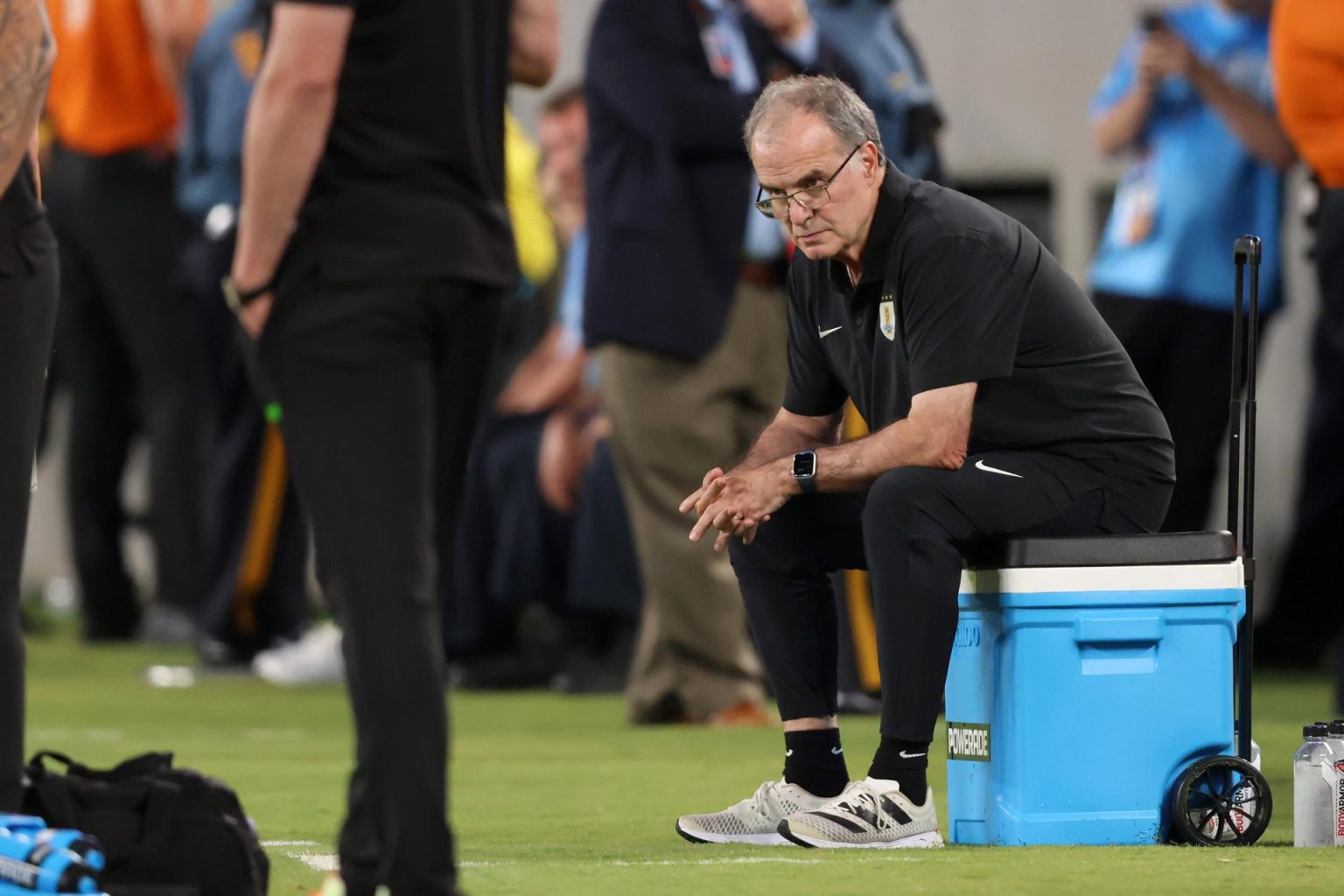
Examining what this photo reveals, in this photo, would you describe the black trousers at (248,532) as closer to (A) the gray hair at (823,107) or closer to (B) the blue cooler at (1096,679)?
(A) the gray hair at (823,107)

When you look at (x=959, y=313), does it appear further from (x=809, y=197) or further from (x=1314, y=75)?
(x=1314, y=75)

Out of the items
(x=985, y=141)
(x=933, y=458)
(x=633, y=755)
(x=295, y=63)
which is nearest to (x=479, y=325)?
Answer: (x=295, y=63)

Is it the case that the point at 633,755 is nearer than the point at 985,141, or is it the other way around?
the point at 633,755

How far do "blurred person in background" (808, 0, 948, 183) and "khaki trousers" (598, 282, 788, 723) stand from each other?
0.58 metres

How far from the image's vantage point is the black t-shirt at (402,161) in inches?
121

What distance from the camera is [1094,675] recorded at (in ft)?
13.2

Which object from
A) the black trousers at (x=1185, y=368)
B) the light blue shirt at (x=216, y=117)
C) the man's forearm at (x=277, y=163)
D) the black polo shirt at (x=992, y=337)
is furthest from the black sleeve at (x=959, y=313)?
the light blue shirt at (x=216, y=117)

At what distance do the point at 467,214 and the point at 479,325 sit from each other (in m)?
0.14

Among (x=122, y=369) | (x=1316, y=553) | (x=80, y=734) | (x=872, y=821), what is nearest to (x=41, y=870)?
(x=872, y=821)

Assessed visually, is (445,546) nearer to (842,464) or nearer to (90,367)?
(842,464)

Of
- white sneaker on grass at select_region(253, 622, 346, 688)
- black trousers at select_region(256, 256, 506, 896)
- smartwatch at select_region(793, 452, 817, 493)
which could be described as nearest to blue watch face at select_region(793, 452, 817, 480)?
smartwatch at select_region(793, 452, 817, 493)

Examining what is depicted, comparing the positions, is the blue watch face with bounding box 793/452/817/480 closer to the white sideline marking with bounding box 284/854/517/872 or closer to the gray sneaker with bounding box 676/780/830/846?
the gray sneaker with bounding box 676/780/830/846

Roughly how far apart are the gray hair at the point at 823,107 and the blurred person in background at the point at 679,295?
212cm

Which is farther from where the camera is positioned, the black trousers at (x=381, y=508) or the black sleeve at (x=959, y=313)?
the black sleeve at (x=959, y=313)
